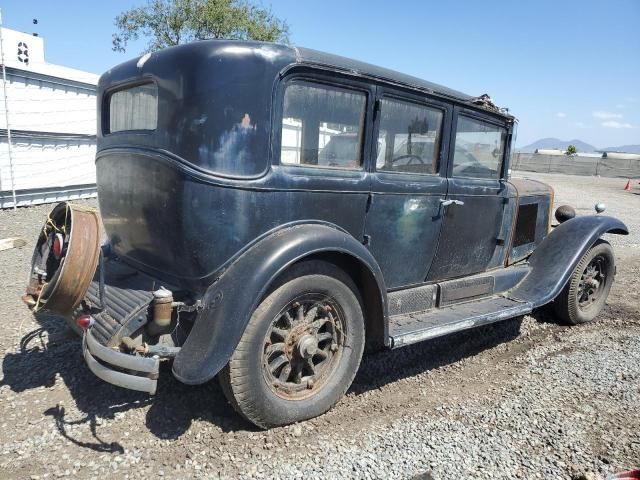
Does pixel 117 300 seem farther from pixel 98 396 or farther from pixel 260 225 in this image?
pixel 260 225

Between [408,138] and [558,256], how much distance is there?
197 cm

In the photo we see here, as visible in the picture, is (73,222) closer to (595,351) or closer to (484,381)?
(484,381)

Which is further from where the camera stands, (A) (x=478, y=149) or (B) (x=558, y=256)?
(B) (x=558, y=256)

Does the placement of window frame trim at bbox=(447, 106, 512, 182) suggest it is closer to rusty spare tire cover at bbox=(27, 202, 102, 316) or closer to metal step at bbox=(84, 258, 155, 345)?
metal step at bbox=(84, 258, 155, 345)

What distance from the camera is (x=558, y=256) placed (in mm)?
4168

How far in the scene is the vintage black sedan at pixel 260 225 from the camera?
2391mm

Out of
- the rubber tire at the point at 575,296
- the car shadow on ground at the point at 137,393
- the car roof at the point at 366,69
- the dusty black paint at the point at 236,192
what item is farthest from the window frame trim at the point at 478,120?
the car shadow on ground at the point at 137,393

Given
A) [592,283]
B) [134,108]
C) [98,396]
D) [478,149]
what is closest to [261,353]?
[98,396]

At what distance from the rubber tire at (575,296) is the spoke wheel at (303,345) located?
8.58 feet

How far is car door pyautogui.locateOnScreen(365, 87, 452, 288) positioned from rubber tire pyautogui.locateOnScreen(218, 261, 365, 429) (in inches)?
18.5

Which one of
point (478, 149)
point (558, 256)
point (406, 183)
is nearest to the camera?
point (406, 183)

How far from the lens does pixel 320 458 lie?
2.41 metres

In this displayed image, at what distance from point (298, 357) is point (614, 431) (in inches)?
75.3

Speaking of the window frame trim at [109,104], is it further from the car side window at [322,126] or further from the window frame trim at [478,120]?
the window frame trim at [478,120]
